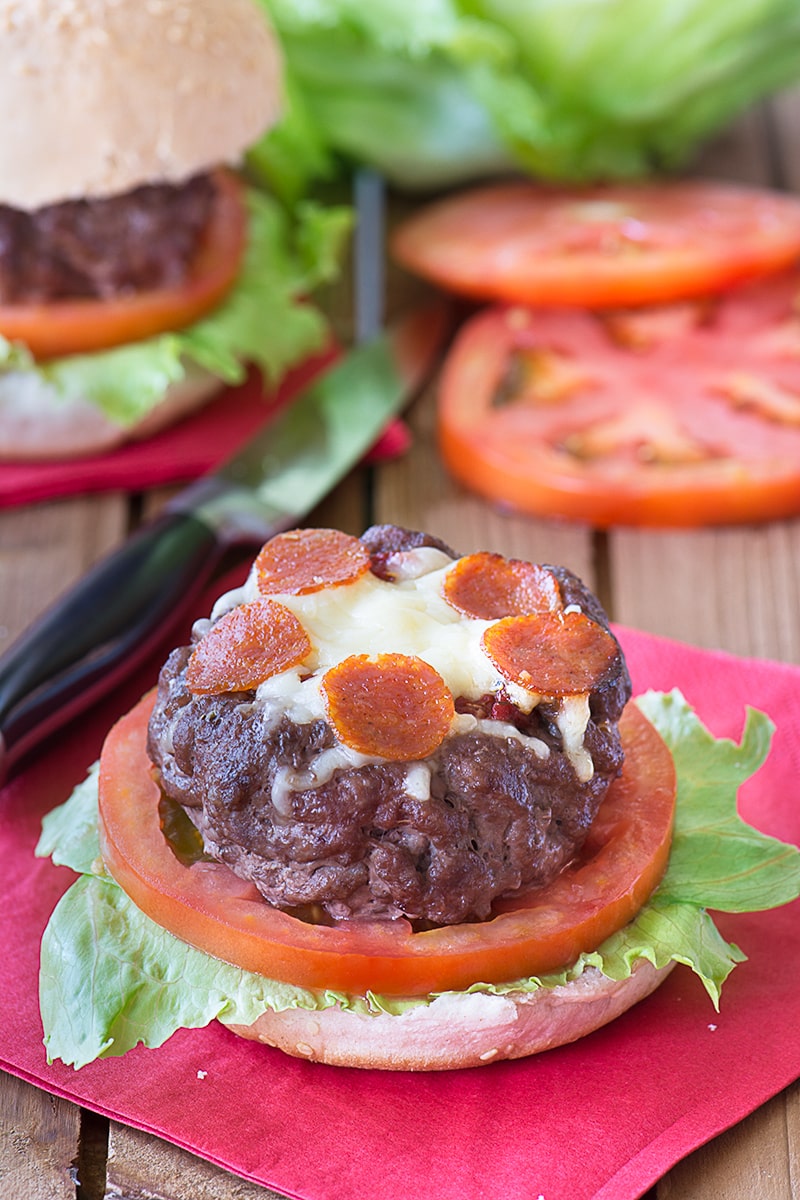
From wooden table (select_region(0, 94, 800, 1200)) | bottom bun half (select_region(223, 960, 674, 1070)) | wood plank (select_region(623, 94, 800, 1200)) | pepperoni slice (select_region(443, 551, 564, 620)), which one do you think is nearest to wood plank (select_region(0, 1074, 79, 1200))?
bottom bun half (select_region(223, 960, 674, 1070))

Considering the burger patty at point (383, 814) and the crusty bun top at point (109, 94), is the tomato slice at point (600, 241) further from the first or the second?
the burger patty at point (383, 814)

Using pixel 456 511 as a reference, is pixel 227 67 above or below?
above

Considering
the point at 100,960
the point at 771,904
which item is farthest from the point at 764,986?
the point at 100,960

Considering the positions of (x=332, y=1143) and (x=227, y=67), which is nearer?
(x=332, y=1143)

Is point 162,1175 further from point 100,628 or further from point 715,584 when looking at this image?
point 715,584

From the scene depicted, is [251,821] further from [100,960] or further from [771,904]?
[771,904]

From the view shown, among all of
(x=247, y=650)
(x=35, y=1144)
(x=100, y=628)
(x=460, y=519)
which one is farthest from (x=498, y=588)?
(x=460, y=519)

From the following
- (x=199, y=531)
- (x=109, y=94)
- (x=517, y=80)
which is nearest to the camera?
(x=199, y=531)

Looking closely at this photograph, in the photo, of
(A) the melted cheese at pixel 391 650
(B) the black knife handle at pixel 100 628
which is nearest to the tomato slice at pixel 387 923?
(A) the melted cheese at pixel 391 650
